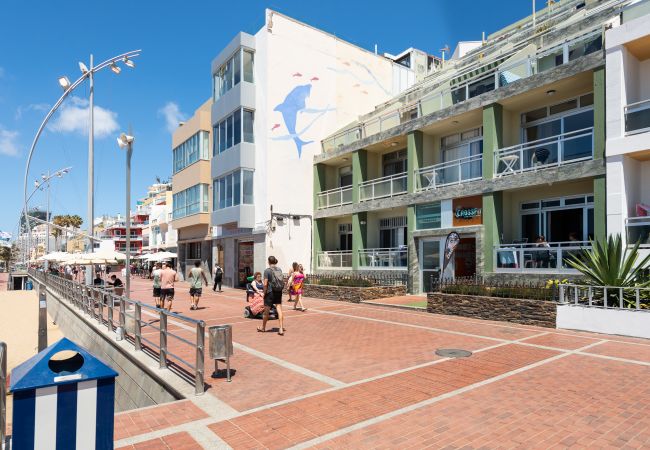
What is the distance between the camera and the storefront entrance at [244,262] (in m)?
27.2

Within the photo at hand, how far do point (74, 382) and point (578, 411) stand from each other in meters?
5.42

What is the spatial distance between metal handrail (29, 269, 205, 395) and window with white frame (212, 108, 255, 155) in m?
11.6

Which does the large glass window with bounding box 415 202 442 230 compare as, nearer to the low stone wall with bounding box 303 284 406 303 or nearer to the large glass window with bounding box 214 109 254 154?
the low stone wall with bounding box 303 284 406 303

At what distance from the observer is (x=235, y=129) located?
25672 mm

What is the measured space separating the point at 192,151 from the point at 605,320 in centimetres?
2990

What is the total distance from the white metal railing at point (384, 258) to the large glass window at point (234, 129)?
31.2ft

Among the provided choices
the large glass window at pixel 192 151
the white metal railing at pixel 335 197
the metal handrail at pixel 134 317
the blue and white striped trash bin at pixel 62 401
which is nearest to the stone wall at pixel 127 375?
the metal handrail at pixel 134 317

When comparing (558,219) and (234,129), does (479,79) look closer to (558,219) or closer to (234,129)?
(558,219)

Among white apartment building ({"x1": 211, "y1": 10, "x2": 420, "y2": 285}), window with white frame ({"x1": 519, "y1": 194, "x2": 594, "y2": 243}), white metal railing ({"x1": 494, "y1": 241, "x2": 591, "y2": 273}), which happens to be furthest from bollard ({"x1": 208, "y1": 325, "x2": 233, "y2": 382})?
white apartment building ({"x1": 211, "y1": 10, "x2": 420, "y2": 285})

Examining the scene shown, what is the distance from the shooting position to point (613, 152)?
12938mm

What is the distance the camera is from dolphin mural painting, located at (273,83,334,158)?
2520 cm

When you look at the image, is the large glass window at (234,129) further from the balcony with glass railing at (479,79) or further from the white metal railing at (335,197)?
the white metal railing at (335,197)

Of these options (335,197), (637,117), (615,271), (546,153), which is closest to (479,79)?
(546,153)

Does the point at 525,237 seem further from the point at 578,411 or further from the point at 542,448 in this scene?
the point at 542,448
